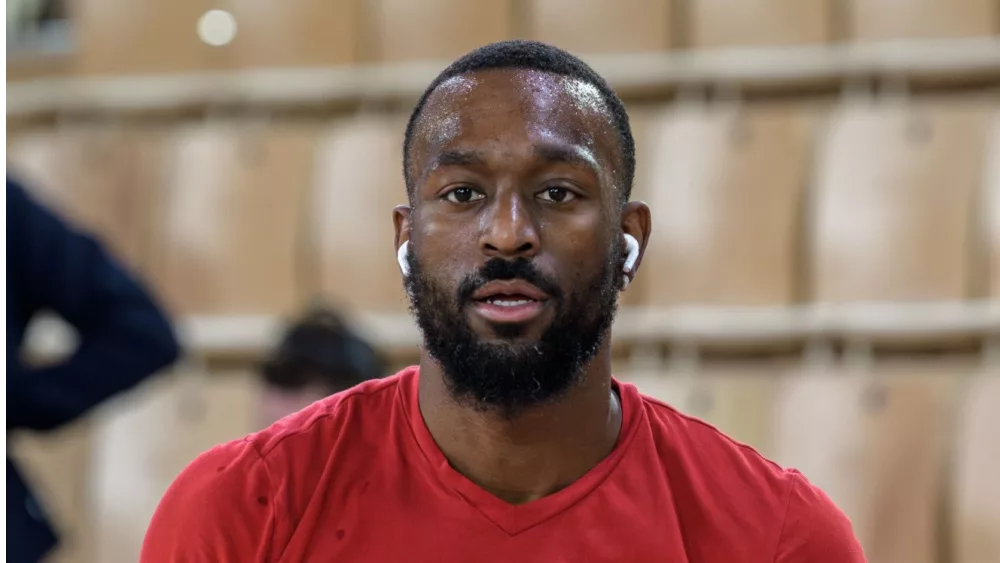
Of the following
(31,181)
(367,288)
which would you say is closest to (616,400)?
(367,288)

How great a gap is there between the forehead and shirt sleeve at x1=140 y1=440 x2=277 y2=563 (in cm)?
25

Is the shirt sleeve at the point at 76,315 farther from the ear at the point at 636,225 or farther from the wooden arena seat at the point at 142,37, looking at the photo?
the wooden arena seat at the point at 142,37

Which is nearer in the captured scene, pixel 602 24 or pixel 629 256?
pixel 629 256

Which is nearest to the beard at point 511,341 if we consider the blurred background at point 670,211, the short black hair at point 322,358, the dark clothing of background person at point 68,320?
the dark clothing of background person at point 68,320

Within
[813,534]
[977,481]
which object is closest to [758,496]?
[813,534]

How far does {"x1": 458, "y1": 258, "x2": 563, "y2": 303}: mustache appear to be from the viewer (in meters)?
0.89

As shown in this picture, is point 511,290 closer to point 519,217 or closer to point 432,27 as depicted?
point 519,217

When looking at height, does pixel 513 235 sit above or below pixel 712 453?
above

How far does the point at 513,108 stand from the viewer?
919 millimetres

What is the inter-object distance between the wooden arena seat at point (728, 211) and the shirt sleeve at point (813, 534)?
4.41 ft

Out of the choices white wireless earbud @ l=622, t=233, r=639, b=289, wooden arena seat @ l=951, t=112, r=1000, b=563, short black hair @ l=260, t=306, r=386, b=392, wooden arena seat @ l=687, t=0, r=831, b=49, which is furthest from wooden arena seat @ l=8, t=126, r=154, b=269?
white wireless earbud @ l=622, t=233, r=639, b=289

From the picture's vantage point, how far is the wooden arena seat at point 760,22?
2412 millimetres

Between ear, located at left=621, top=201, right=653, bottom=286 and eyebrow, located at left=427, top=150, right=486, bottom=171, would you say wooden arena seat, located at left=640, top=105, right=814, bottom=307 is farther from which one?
eyebrow, located at left=427, top=150, right=486, bottom=171

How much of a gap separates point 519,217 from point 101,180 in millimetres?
1842
